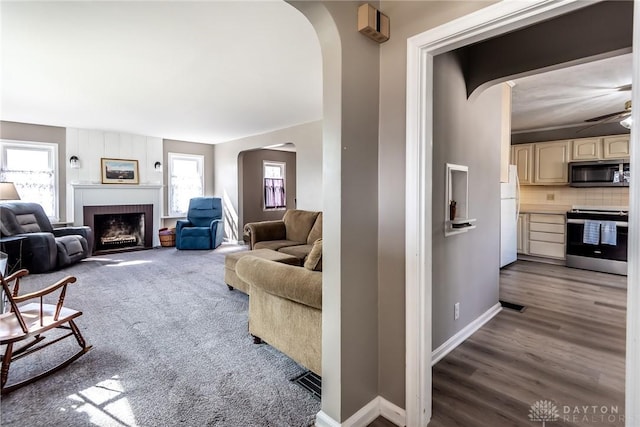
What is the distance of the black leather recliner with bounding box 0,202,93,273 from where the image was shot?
4.60m

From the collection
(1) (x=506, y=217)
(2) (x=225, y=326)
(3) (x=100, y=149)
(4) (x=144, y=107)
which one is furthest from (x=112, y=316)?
(1) (x=506, y=217)

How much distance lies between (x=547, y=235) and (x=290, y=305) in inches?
213

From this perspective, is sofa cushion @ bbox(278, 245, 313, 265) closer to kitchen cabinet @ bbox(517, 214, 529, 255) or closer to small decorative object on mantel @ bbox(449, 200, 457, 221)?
small decorative object on mantel @ bbox(449, 200, 457, 221)

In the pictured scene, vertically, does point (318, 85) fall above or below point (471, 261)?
above

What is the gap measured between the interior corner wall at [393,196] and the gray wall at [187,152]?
22.9ft

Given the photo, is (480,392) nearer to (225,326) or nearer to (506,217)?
(225,326)

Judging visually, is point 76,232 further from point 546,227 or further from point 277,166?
point 546,227

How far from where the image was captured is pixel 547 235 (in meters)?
5.55

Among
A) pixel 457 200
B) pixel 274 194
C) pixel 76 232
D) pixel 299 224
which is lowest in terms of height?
pixel 76 232

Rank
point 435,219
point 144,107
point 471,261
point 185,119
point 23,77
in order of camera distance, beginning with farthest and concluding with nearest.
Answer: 1. point 185,119
2. point 144,107
3. point 23,77
4. point 471,261
5. point 435,219

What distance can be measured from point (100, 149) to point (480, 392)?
24.8 ft

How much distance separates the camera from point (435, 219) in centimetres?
225

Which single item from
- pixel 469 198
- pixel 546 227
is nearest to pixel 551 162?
pixel 546 227

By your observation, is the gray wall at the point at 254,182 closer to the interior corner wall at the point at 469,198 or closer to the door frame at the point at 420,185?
the interior corner wall at the point at 469,198
